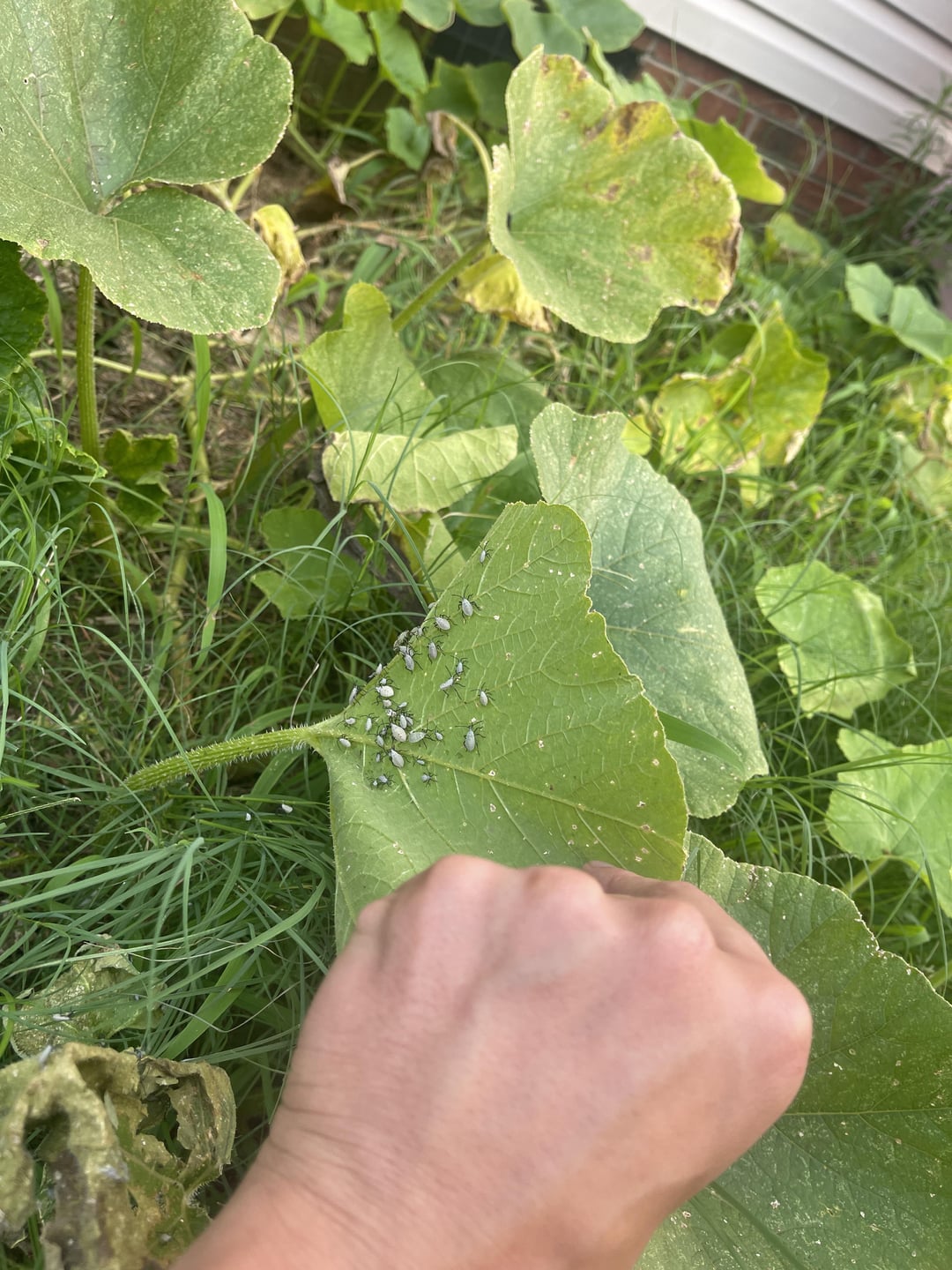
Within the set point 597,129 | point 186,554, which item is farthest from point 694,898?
point 597,129

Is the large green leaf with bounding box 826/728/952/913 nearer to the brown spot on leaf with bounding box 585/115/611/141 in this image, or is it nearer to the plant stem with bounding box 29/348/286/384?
the brown spot on leaf with bounding box 585/115/611/141

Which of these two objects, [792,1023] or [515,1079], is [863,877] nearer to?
[792,1023]

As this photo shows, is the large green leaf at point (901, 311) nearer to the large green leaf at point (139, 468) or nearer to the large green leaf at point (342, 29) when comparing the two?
the large green leaf at point (342, 29)

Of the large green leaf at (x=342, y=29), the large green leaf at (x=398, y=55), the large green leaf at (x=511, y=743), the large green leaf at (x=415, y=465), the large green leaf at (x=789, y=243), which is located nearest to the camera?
the large green leaf at (x=511, y=743)

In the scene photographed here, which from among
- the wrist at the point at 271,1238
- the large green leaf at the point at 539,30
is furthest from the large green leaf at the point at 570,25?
the wrist at the point at 271,1238

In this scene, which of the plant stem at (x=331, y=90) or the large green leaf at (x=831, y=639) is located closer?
the large green leaf at (x=831, y=639)

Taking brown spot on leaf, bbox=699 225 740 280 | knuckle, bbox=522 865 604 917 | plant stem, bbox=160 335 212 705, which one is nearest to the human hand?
knuckle, bbox=522 865 604 917
